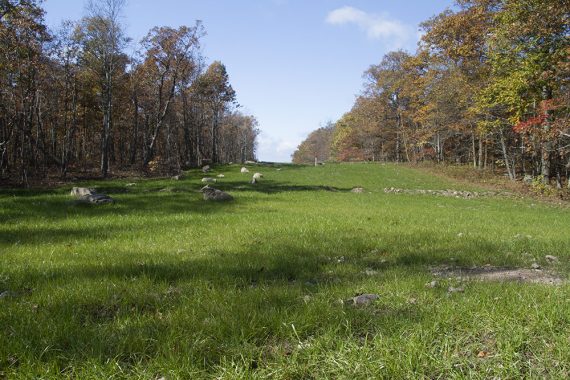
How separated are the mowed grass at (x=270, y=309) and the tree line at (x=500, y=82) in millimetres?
18160

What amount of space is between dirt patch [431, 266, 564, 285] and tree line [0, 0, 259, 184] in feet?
75.1

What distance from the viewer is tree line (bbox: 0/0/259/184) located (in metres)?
24.8

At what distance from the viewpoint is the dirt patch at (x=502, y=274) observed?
6.11 m

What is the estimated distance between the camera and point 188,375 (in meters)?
3.31

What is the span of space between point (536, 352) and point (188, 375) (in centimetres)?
305

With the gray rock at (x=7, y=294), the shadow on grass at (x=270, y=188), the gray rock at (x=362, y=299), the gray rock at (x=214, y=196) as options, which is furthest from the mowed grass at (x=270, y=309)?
the shadow on grass at (x=270, y=188)

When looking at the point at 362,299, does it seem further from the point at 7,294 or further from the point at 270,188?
the point at 270,188

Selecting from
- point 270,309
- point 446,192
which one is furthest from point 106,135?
point 270,309

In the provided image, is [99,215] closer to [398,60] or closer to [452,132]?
[452,132]

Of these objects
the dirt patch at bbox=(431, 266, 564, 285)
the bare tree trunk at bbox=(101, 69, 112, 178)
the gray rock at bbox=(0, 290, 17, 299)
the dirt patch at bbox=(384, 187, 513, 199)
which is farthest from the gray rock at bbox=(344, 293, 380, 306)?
the bare tree trunk at bbox=(101, 69, 112, 178)

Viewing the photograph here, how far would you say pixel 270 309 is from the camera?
14.6ft

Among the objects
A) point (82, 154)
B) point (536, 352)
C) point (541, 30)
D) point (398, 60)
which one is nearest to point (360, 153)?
point (398, 60)

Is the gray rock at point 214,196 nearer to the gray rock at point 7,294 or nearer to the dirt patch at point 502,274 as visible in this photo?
the dirt patch at point 502,274

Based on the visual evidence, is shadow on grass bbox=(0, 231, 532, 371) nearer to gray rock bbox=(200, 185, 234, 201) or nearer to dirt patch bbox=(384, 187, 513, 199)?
gray rock bbox=(200, 185, 234, 201)
